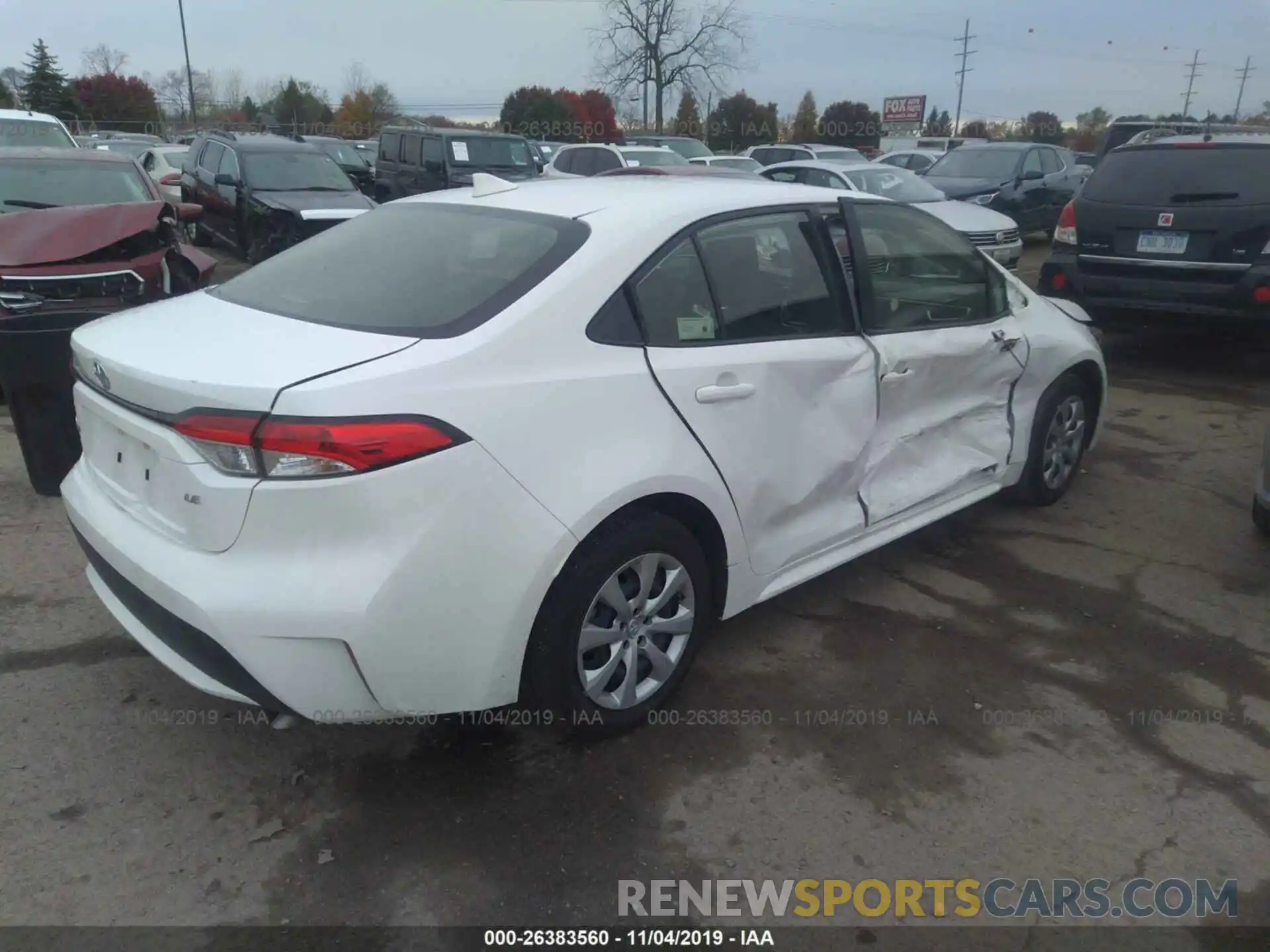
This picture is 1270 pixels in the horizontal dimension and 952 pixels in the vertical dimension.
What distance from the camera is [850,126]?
49719mm

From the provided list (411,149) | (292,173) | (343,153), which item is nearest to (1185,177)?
(292,173)

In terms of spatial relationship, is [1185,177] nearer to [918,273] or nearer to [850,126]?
[918,273]

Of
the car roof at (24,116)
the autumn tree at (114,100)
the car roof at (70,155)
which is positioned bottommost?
the car roof at (70,155)

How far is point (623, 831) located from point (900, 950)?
78cm

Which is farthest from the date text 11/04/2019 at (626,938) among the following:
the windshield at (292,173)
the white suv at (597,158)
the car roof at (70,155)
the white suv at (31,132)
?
the white suv at (597,158)

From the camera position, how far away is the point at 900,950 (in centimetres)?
240

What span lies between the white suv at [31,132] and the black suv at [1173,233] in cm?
978

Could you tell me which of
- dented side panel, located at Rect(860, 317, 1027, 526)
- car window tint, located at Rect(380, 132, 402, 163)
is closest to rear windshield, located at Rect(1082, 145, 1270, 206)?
dented side panel, located at Rect(860, 317, 1027, 526)

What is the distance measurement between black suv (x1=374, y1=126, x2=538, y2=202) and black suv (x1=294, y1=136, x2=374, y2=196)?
777mm

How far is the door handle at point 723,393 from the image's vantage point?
3.05 m

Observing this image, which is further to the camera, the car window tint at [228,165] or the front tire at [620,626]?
the car window tint at [228,165]

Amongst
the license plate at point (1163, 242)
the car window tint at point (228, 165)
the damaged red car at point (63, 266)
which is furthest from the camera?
the car window tint at point (228, 165)

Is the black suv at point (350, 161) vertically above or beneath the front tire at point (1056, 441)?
above

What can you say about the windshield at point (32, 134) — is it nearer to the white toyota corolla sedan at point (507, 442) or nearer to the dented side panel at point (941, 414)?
the white toyota corolla sedan at point (507, 442)
